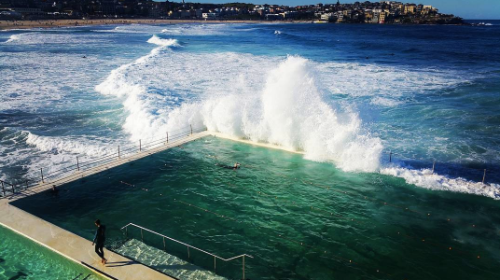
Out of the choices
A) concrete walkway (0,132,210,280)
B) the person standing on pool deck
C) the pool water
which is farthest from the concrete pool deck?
the pool water

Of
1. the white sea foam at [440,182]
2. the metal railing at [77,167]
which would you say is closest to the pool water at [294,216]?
the white sea foam at [440,182]

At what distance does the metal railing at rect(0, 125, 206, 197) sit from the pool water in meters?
1.05

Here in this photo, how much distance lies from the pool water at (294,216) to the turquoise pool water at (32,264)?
1472 mm

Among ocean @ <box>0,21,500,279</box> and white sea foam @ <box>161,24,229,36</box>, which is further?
white sea foam @ <box>161,24,229,36</box>

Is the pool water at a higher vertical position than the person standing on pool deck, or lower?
lower

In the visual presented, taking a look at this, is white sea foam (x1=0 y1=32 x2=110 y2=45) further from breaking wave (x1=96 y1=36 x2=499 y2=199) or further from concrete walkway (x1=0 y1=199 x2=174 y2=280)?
concrete walkway (x1=0 y1=199 x2=174 y2=280)

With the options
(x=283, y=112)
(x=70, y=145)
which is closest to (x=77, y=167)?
(x=70, y=145)

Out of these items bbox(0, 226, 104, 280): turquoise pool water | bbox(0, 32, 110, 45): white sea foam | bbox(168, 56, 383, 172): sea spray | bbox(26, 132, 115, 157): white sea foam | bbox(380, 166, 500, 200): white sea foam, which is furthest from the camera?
bbox(0, 32, 110, 45): white sea foam

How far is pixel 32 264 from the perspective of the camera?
10.4 meters

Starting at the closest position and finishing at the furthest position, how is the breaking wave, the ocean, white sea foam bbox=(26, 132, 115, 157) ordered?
the ocean < the breaking wave < white sea foam bbox=(26, 132, 115, 157)

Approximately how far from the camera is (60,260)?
34.7ft

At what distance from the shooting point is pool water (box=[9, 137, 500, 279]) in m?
11.2

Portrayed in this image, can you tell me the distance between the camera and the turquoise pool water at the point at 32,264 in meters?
9.95

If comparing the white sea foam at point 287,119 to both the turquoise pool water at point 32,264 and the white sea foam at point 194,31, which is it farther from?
the white sea foam at point 194,31
